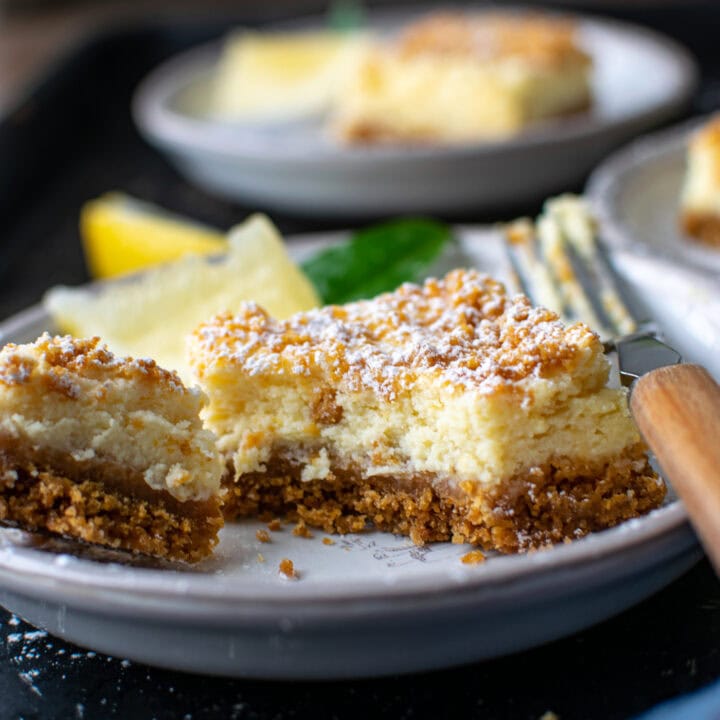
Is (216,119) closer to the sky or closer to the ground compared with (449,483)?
closer to the ground

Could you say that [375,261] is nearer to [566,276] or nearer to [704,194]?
[566,276]

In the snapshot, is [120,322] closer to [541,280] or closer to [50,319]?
[50,319]

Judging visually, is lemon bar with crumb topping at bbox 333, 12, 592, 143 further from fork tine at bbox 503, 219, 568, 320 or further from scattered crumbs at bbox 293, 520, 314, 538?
scattered crumbs at bbox 293, 520, 314, 538

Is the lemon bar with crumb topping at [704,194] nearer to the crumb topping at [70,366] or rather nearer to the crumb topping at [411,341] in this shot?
the crumb topping at [411,341]

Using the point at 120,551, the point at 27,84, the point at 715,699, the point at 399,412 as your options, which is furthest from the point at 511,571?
the point at 27,84

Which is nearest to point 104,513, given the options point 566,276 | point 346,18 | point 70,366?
point 70,366
